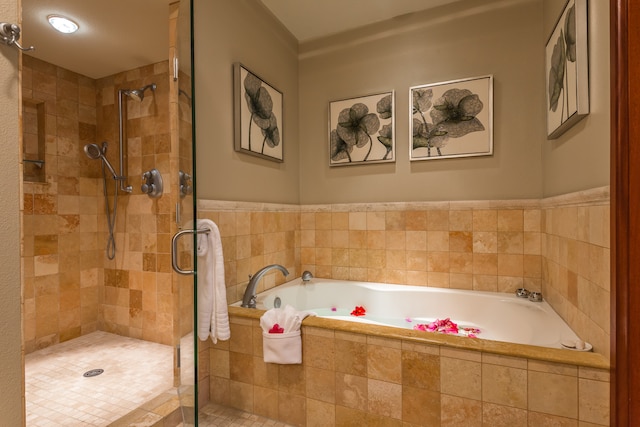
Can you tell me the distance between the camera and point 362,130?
8.03 ft

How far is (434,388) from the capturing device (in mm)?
1201

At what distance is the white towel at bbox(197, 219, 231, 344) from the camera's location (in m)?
1.35

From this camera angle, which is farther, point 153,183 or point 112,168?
point 112,168

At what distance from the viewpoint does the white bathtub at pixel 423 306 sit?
178cm

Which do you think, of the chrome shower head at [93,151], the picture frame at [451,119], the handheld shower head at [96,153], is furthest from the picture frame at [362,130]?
the chrome shower head at [93,151]

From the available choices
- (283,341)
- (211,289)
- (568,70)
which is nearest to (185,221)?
(211,289)

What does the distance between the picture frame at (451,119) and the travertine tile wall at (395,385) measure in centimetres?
152

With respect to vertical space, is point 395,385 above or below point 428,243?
below

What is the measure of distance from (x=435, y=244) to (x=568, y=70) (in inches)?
50.9

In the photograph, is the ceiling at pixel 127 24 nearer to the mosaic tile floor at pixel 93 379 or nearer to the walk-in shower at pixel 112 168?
the walk-in shower at pixel 112 168

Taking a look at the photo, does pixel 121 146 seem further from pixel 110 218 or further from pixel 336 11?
pixel 336 11

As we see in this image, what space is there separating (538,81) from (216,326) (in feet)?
8.42

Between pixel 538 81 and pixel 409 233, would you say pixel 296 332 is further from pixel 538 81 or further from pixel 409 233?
pixel 538 81

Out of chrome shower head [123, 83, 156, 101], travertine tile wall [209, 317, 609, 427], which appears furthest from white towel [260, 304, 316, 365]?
chrome shower head [123, 83, 156, 101]
